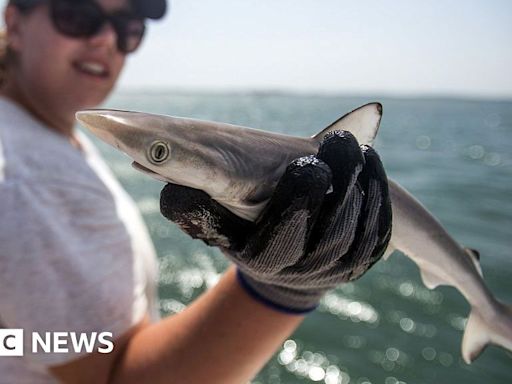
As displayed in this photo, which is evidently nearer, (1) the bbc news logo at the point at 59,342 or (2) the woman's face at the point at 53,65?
(1) the bbc news logo at the point at 59,342

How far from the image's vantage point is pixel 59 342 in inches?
78.0

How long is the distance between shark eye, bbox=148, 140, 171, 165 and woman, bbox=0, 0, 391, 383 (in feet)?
0.59

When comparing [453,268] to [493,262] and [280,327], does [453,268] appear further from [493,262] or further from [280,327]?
[493,262]

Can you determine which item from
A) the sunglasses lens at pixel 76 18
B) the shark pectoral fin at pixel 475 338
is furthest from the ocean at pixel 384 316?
the sunglasses lens at pixel 76 18

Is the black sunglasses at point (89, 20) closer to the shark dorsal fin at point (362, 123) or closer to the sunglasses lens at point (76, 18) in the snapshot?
the sunglasses lens at point (76, 18)

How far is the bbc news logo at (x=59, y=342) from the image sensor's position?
78.3 inches

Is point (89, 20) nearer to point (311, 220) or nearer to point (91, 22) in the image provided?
point (91, 22)

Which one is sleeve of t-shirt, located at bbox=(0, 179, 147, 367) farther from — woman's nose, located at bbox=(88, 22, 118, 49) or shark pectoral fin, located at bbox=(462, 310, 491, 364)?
shark pectoral fin, located at bbox=(462, 310, 491, 364)

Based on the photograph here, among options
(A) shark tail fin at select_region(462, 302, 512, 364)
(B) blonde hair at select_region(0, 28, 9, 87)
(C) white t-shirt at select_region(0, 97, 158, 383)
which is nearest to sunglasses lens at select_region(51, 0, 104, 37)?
(B) blonde hair at select_region(0, 28, 9, 87)

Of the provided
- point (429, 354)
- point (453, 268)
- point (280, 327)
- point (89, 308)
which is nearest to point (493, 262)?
point (429, 354)

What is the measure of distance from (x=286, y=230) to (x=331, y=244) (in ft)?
0.71

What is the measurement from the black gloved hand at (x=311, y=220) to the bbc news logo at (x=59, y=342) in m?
0.72

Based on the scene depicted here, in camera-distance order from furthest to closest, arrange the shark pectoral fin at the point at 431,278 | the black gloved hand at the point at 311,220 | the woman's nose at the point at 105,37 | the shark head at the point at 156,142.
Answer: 1. the woman's nose at the point at 105,37
2. the shark pectoral fin at the point at 431,278
3. the black gloved hand at the point at 311,220
4. the shark head at the point at 156,142

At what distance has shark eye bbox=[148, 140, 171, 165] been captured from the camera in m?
1.52
